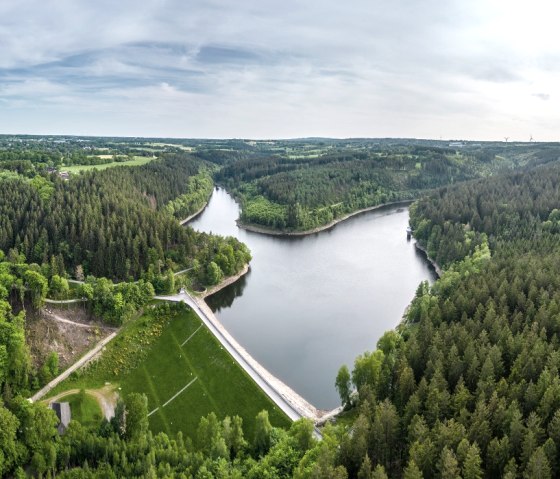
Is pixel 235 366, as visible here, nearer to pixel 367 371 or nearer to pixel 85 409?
pixel 367 371

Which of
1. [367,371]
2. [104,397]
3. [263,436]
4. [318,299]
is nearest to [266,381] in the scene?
[263,436]

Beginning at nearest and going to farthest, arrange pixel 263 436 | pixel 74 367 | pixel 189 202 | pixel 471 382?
pixel 263 436 → pixel 471 382 → pixel 74 367 → pixel 189 202

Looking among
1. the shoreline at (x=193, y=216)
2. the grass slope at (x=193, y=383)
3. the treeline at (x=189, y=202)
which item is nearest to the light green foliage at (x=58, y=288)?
the grass slope at (x=193, y=383)

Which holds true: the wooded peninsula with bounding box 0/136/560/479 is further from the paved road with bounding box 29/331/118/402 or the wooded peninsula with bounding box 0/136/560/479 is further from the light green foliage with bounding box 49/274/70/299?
the paved road with bounding box 29/331/118/402

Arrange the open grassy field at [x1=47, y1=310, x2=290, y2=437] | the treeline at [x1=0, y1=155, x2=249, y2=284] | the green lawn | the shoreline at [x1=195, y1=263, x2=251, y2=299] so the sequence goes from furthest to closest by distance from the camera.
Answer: the shoreline at [x1=195, y1=263, x2=251, y2=299], the treeline at [x1=0, y1=155, x2=249, y2=284], the open grassy field at [x1=47, y1=310, x2=290, y2=437], the green lawn

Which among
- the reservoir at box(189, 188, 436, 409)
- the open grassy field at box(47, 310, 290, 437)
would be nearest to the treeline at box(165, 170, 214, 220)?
the reservoir at box(189, 188, 436, 409)

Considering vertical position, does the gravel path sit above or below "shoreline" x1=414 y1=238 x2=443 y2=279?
below

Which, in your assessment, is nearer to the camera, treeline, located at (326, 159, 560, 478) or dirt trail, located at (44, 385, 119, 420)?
treeline, located at (326, 159, 560, 478)
